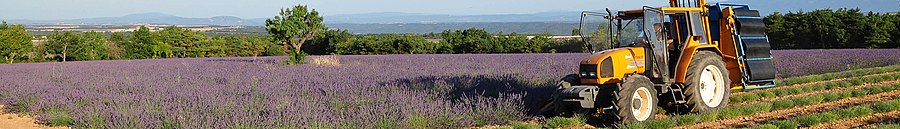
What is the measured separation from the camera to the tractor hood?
6453 mm

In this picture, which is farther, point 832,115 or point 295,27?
point 295,27

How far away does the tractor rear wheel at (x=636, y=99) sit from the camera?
20.1 feet

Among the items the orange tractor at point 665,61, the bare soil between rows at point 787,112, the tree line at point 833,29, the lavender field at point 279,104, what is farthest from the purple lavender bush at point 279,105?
the tree line at point 833,29

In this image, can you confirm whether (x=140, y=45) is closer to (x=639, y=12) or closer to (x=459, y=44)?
(x=459, y=44)

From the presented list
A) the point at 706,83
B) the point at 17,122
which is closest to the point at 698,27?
the point at 706,83

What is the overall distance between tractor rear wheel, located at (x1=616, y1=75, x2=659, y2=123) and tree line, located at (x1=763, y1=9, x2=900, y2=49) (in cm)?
3214

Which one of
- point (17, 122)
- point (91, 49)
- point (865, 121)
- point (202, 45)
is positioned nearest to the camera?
point (865, 121)

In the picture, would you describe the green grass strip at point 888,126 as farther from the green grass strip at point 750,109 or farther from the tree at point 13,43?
the tree at point 13,43

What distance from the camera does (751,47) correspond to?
7895mm

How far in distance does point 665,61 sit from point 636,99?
0.68 metres

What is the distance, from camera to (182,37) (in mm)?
48125

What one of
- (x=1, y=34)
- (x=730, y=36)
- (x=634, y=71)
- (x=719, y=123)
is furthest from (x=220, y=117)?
(x=1, y=34)

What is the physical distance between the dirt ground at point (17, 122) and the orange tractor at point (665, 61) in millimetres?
5594

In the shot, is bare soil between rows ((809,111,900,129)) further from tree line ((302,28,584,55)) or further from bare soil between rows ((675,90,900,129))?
tree line ((302,28,584,55))
